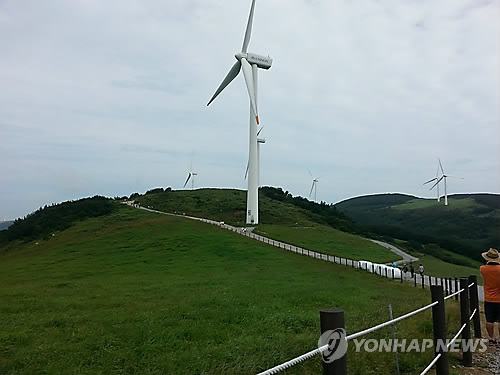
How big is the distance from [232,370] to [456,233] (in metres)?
130

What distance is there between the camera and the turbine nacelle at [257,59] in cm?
6319

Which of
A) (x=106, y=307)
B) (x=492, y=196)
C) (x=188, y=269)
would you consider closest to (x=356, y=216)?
(x=492, y=196)

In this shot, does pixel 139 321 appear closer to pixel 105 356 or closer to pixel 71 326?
pixel 71 326

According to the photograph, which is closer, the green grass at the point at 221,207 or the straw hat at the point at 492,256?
the straw hat at the point at 492,256

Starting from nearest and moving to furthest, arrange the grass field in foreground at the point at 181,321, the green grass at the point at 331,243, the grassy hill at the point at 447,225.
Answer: the grass field in foreground at the point at 181,321 → the green grass at the point at 331,243 → the grassy hill at the point at 447,225

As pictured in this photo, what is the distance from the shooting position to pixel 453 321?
11180 millimetres

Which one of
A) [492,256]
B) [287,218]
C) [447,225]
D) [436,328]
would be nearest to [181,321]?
[436,328]

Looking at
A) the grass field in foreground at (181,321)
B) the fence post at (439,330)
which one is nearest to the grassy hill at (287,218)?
the grass field in foreground at (181,321)

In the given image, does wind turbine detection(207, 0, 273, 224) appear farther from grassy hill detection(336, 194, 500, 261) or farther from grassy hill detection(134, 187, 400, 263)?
grassy hill detection(336, 194, 500, 261)

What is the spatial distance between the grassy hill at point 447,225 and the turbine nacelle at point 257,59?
130ft

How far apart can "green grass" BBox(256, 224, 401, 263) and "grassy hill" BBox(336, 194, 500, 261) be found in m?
20.0

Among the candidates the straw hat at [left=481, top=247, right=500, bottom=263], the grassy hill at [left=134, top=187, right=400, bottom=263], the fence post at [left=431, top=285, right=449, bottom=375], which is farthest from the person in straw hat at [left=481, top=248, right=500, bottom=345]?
the grassy hill at [left=134, top=187, right=400, bottom=263]

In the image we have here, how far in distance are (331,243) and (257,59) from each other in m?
28.9

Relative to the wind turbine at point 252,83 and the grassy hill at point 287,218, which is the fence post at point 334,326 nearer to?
the grassy hill at point 287,218
